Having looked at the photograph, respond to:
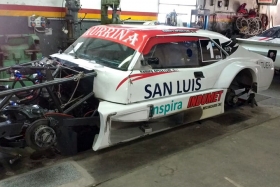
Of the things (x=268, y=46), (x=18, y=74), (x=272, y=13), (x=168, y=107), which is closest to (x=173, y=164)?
(x=168, y=107)

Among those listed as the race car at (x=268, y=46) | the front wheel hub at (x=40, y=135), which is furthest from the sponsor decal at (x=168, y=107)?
the race car at (x=268, y=46)

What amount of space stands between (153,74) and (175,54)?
57cm

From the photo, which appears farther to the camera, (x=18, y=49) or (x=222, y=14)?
(x=222, y=14)

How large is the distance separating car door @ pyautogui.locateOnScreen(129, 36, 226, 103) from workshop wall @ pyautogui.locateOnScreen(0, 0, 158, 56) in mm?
3896

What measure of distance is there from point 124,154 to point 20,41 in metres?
3.92

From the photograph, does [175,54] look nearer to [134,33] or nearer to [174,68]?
[174,68]

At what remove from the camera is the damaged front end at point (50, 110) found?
2.87 metres

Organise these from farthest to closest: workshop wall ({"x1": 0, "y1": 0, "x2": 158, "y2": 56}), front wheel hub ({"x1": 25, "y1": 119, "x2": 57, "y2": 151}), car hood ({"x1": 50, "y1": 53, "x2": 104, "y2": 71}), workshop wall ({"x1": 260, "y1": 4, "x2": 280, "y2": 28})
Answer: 1. workshop wall ({"x1": 260, "y1": 4, "x2": 280, "y2": 28})
2. workshop wall ({"x1": 0, "y1": 0, "x2": 158, "y2": 56})
3. car hood ({"x1": 50, "y1": 53, "x2": 104, "y2": 71})
4. front wheel hub ({"x1": 25, "y1": 119, "x2": 57, "y2": 151})

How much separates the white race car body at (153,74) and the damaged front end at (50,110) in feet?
0.70

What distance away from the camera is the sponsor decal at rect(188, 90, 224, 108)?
386cm

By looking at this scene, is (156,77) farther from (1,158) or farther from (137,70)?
(1,158)

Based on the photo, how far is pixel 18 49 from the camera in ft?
19.2

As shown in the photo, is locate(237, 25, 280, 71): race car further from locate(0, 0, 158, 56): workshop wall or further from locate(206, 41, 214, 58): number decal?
locate(0, 0, 158, 56): workshop wall

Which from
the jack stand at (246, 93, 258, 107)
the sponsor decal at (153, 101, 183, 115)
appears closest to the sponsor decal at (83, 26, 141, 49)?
the sponsor decal at (153, 101, 183, 115)
